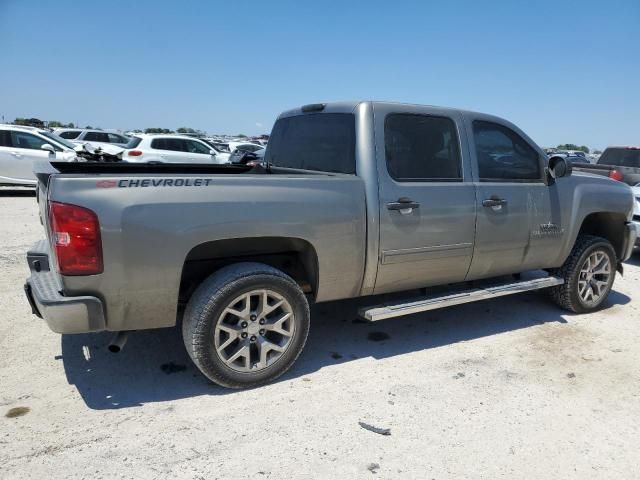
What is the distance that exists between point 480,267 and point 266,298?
6.40 feet

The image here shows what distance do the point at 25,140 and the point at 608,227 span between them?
42.4 ft

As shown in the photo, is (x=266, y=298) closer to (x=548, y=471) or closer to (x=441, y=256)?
(x=441, y=256)

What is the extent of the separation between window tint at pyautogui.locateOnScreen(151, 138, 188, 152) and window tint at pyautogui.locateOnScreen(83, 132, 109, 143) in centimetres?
611

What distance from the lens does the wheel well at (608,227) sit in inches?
198

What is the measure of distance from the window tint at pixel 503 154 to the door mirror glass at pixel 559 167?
111 millimetres

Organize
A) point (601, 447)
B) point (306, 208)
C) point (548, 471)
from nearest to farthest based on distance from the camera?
point (548, 471) < point (601, 447) < point (306, 208)

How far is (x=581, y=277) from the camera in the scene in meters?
4.86

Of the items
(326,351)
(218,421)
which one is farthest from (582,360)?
(218,421)

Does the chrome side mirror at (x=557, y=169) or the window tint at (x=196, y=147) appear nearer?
the chrome side mirror at (x=557, y=169)

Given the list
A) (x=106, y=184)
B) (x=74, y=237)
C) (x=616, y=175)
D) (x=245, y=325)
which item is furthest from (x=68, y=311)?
(x=616, y=175)

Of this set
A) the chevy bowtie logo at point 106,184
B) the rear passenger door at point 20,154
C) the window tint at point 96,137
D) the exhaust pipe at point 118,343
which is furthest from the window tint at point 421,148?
the window tint at point 96,137

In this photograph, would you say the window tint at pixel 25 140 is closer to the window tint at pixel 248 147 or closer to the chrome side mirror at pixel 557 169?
the window tint at pixel 248 147

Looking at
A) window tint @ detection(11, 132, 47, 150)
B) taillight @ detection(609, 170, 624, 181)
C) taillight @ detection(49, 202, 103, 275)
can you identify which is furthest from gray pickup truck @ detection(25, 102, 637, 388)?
window tint @ detection(11, 132, 47, 150)

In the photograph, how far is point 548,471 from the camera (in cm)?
254
